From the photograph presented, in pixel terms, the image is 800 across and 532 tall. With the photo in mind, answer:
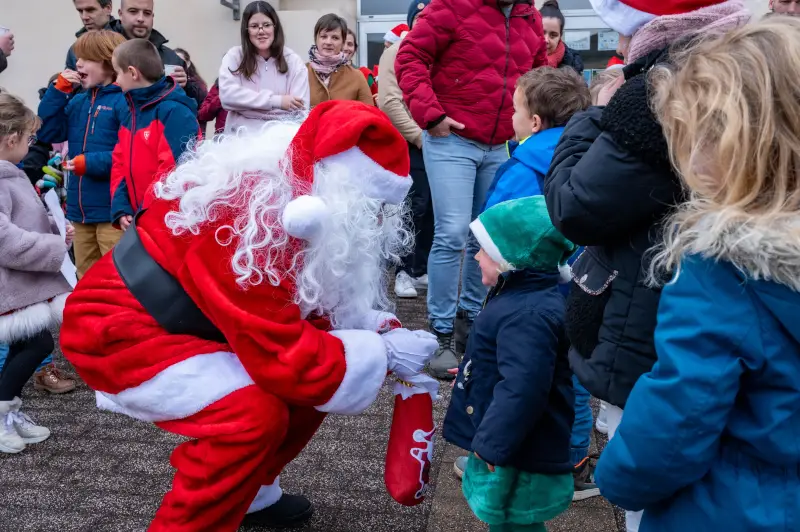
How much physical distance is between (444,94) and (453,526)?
2210mm

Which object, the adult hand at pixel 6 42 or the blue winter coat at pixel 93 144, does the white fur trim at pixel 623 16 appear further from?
the adult hand at pixel 6 42

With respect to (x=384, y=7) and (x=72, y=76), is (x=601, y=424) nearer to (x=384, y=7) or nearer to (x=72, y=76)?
(x=72, y=76)

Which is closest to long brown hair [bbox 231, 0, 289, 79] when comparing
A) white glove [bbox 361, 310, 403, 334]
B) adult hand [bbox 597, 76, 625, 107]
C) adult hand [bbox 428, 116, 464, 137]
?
adult hand [bbox 428, 116, 464, 137]

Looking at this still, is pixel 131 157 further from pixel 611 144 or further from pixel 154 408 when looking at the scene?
pixel 611 144

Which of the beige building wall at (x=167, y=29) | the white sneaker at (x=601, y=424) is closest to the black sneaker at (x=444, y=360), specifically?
the white sneaker at (x=601, y=424)

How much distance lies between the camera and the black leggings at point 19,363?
3225 millimetres

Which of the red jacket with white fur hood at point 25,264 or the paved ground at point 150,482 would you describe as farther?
the red jacket with white fur hood at point 25,264

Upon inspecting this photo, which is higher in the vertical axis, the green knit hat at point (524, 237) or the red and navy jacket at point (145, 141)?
the green knit hat at point (524, 237)

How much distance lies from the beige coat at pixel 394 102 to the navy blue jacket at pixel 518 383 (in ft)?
10.5

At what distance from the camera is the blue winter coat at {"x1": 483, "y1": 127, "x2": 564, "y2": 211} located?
3008mm

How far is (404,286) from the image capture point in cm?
562

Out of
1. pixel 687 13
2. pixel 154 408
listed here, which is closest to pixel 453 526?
pixel 154 408

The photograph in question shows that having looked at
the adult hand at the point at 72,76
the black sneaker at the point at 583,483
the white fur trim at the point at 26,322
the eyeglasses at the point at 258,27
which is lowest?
the black sneaker at the point at 583,483

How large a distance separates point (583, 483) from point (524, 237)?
3.54ft
